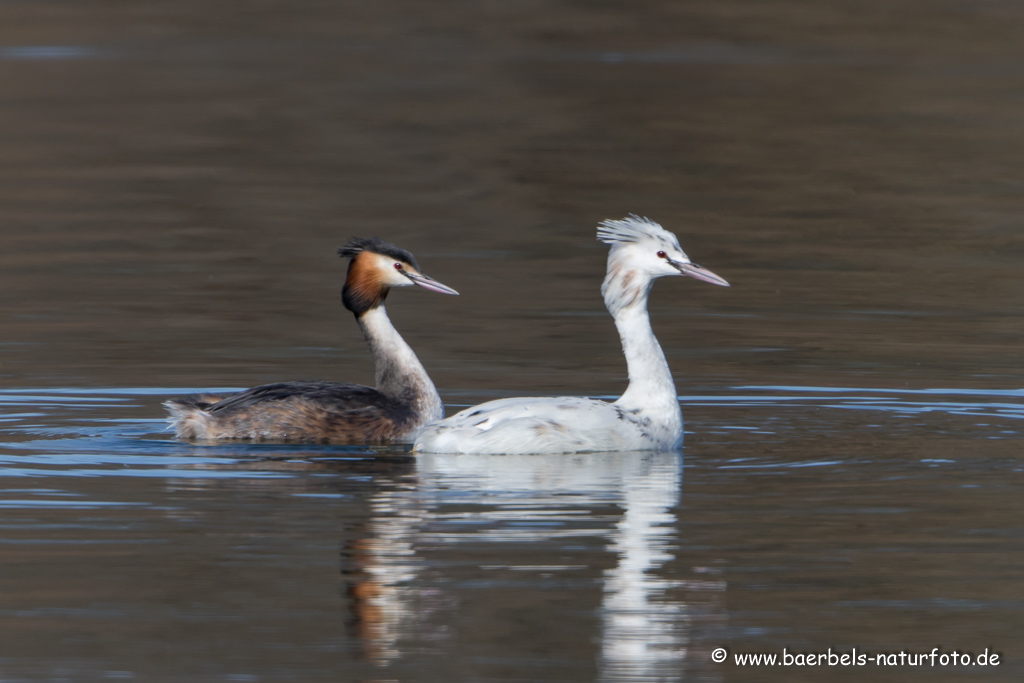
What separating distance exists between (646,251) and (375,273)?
1.94 meters

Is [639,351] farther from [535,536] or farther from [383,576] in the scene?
[383,576]

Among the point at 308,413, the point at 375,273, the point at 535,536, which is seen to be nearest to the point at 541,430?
the point at 308,413

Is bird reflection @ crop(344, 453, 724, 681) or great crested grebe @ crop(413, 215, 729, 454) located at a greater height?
great crested grebe @ crop(413, 215, 729, 454)

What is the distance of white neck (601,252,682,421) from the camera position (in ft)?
34.4

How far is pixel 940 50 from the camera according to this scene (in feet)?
120

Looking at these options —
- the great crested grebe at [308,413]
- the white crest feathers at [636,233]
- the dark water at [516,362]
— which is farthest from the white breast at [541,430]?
the white crest feathers at [636,233]

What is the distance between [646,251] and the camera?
10656 mm

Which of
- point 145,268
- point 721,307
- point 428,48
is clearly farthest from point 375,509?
point 428,48

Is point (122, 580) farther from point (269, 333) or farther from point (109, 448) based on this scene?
point (269, 333)

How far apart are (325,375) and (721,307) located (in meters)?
4.19

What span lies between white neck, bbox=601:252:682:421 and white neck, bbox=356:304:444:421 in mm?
1330

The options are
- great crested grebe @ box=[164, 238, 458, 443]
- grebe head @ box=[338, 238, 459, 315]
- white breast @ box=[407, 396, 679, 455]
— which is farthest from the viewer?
grebe head @ box=[338, 238, 459, 315]

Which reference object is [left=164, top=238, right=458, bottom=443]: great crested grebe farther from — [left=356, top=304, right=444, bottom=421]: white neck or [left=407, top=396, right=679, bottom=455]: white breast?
[left=407, top=396, right=679, bottom=455]: white breast

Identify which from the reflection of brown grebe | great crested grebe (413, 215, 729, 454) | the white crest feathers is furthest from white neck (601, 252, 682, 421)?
the reflection of brown grebe
